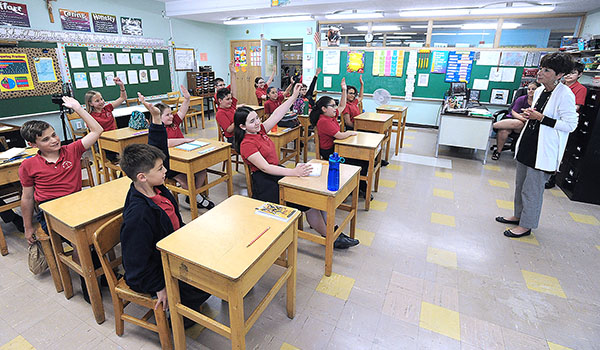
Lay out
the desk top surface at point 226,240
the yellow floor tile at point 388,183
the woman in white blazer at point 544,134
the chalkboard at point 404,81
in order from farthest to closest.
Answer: the chalkboard at point 404,81, the yellow floor tile at point 388,183, the woman in white blazer at point 544,134, the desk top surface at point 226,240

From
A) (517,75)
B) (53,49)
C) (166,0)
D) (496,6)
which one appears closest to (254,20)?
(166,0)

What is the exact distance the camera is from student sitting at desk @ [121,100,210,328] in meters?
1.39

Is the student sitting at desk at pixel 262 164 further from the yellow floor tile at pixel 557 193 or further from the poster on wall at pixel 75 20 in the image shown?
the poster on wall at pixel 75 20

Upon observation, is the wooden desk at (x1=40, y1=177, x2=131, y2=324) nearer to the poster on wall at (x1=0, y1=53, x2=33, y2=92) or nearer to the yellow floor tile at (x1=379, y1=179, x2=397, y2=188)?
the yellow floor tile at (x1=379, y1=179, x2=397, y2=188)

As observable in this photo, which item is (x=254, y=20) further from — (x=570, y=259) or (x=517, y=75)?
(x=570, y=259)

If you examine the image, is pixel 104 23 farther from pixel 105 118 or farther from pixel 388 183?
pixel 388 183

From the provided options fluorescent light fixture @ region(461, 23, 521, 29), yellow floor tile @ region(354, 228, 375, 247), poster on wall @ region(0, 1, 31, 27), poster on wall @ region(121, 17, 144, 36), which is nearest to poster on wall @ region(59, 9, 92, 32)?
poster on wall @ region(0, 1, 31, 27)

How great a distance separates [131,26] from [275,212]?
6.87m

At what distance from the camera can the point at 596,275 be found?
234 cm

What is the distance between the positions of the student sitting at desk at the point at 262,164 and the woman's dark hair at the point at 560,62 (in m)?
2.06

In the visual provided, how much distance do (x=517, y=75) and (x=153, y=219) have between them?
7725 millimetres

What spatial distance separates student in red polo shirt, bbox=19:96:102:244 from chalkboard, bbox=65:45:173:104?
4.64 m

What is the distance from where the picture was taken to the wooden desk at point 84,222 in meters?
1.60

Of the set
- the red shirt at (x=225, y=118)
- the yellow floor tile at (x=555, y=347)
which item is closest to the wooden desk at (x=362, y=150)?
the red shirt at (x=225, y=118)
